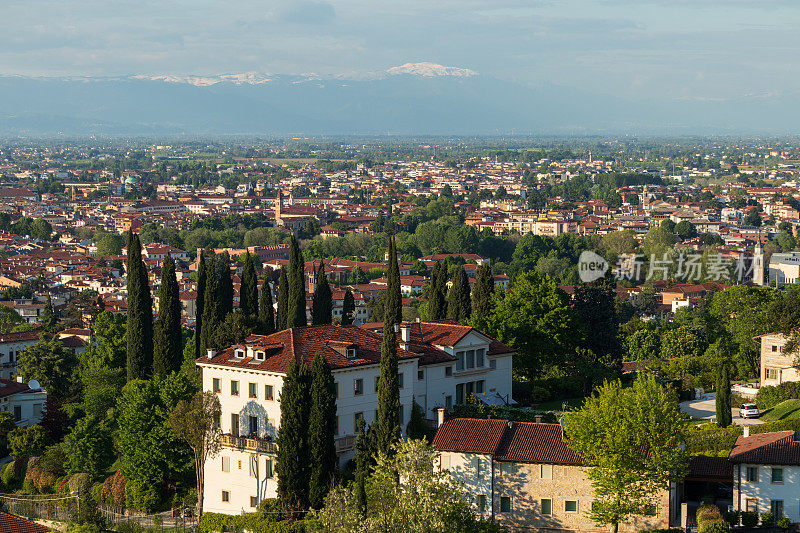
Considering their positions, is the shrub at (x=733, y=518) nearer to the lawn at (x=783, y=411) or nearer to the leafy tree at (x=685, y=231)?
the lawn at (x=783, y=411)

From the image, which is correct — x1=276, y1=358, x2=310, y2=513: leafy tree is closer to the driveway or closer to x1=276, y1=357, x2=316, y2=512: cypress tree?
x1=276, y1=357, x2=316, y2=512: cypress tree

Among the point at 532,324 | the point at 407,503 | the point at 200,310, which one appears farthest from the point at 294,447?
the point at 200,310

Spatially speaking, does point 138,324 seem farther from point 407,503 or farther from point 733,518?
point 733,518

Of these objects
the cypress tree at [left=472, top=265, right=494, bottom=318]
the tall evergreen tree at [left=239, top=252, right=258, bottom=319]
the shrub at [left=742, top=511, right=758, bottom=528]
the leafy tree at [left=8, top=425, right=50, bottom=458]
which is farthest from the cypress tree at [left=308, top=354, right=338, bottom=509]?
the tall evergreen tree at [left=239, top=252, right=258, bottom=319]

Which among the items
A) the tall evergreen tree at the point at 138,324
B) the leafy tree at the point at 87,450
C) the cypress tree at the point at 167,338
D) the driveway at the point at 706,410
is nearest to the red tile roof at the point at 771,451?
the driveway at the point at 706,410

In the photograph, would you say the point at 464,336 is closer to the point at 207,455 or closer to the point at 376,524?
the point at 207,455

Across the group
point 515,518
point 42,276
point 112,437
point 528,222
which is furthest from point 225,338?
point 528,222

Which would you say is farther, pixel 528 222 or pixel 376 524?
pixel 528 222
